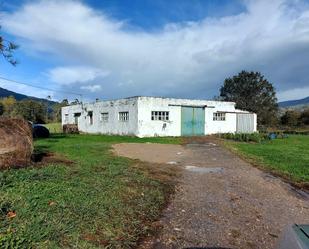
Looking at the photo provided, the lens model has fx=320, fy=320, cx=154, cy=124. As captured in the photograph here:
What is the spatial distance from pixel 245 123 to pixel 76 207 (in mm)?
28853

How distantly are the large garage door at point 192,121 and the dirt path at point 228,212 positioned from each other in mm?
18199

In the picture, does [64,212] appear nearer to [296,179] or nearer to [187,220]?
[187,220]

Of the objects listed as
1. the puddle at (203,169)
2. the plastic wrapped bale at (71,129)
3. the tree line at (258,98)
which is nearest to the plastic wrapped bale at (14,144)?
the puddle at (203,169)

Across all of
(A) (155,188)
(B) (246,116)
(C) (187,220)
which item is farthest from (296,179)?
(B) (246,116)

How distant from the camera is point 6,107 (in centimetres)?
5941

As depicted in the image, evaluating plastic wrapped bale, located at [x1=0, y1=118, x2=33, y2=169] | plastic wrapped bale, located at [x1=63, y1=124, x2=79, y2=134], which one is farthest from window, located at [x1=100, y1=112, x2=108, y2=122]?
plastic wrapped bale, located at [x1=0, y1=118, x2=33, y2=169]

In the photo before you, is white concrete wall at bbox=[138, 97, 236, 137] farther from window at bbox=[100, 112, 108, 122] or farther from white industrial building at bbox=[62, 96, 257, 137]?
window at bbox=[100, 112, 108, 122]

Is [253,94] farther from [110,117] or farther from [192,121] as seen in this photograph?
[110,117]

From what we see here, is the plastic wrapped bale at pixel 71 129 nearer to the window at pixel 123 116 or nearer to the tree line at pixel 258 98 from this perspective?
the window at pixel 123 116

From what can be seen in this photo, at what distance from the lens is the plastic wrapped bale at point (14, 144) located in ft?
25.7

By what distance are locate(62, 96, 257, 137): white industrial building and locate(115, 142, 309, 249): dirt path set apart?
16.2m

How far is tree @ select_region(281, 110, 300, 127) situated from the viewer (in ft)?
147

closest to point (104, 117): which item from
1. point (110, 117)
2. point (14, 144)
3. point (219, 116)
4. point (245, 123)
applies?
point (110, 117)

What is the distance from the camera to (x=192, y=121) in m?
28.4
